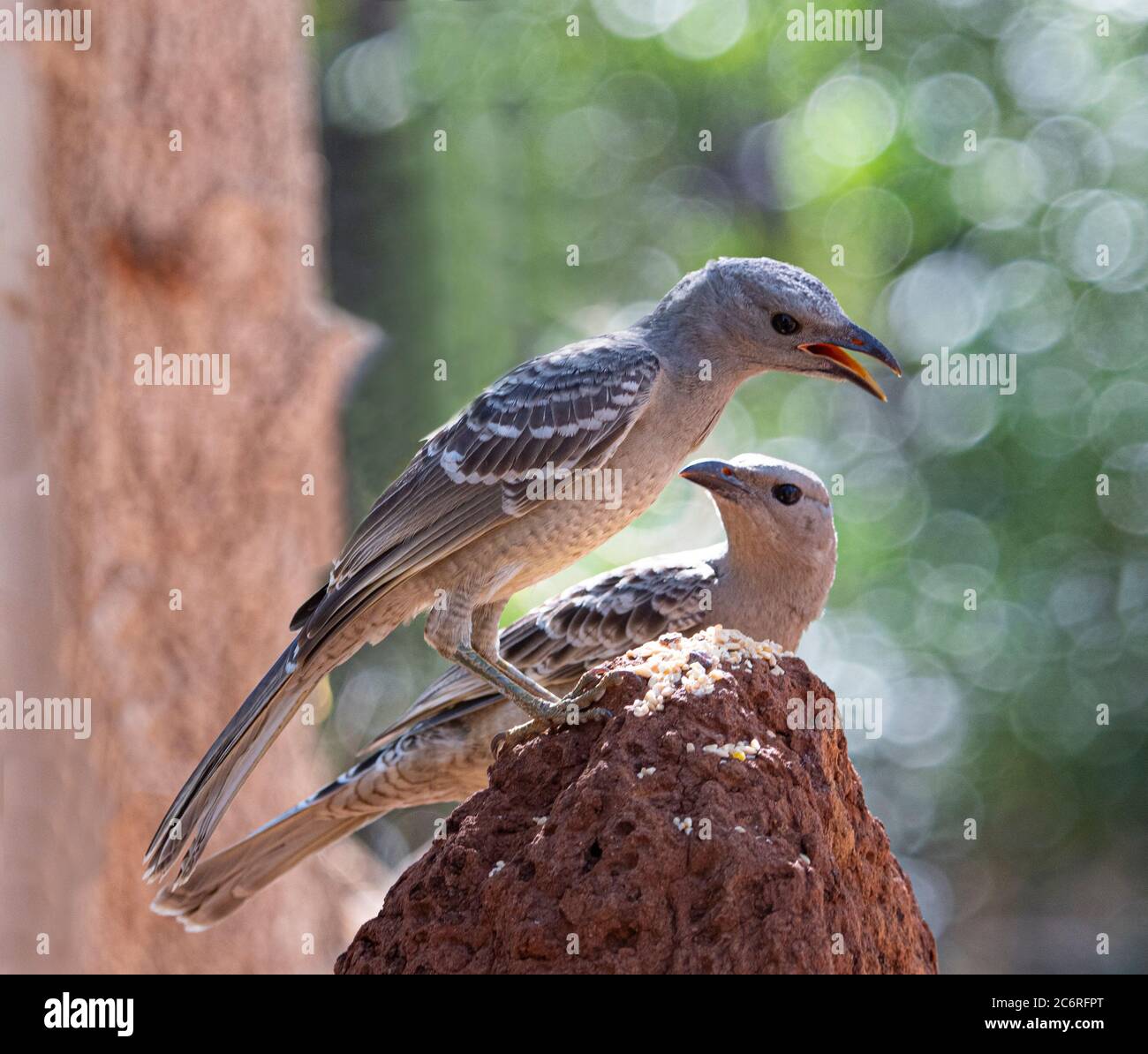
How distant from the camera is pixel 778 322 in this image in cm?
495

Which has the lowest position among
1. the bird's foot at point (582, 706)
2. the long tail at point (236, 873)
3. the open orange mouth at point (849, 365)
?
the long tail at point (236, 873)

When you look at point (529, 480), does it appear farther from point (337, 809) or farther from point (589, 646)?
point (337, 809)

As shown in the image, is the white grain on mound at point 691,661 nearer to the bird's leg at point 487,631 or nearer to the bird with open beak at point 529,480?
the bird with open beak at point 529,480

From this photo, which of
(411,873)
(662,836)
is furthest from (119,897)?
(662,836)

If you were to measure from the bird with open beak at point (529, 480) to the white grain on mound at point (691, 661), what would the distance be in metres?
0.72

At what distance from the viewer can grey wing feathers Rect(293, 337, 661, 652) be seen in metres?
4.82

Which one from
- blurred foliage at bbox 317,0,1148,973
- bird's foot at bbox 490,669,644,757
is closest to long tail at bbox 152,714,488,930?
bird's foot at bbox 490,669,644,757

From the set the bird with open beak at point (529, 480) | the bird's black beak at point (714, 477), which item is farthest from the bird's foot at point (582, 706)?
the bird's black beak at point (714, 477)

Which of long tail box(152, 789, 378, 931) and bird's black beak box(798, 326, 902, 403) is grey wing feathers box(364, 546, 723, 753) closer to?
long tail box(152, 789, 378, 931)

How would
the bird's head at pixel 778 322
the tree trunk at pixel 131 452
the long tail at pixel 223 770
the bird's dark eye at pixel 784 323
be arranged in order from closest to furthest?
the long tail at pixel 223 770 → the bird's head at pixel 778 322 → the bird's dark eye at pixel 784 323 → the tree trunk at pixel 131 452

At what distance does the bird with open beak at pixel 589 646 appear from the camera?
5.09 m

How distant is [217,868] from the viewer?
5.04m

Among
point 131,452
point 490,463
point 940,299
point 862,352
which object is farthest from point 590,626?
point 940,299

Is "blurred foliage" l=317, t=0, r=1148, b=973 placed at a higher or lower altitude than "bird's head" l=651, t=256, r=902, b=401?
higher
